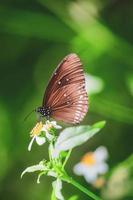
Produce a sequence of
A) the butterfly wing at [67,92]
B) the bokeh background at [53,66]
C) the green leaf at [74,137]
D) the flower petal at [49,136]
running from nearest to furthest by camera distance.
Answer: the green leaf at [74,137]
the flower petal at [49,136]
the butterfly wing at [67,92]
the bokeh background at [53,66]

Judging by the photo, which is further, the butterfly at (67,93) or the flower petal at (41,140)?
the butterfly at (67,93)

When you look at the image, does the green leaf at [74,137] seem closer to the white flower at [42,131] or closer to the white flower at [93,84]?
the white flower at [42,131]

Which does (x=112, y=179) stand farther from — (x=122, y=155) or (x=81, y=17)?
(x=81, y=17)

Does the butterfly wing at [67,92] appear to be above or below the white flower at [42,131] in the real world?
above

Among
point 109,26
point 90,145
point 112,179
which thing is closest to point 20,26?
point 109,26

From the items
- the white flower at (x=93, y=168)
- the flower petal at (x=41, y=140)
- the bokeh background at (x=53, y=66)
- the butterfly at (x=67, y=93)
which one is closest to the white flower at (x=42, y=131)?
the flower petal at (x=41, y=140)

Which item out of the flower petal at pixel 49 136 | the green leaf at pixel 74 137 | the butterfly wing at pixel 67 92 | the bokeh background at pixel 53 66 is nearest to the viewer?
the green leaf at pixel 74 137

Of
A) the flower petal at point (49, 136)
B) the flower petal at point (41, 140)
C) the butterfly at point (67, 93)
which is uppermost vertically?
the butterfly at point (67, 93)
